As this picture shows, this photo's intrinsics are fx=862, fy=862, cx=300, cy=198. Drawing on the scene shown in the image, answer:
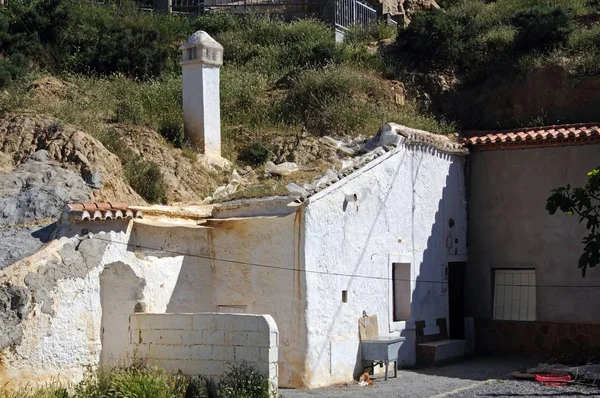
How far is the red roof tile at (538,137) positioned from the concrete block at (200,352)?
8714 mm

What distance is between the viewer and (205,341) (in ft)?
40.7

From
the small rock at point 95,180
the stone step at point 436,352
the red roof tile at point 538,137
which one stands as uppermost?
the red roof tile at point 538,137

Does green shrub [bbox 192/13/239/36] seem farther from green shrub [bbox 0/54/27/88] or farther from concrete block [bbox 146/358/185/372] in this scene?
concrete block [bbox 146/358/185/372]

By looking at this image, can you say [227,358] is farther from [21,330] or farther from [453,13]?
[453,13]

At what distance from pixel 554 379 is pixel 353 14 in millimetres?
16453

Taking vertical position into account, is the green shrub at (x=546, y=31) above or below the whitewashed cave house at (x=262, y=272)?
above

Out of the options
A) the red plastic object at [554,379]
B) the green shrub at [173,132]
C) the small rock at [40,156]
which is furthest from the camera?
the green shrub at [173,132]

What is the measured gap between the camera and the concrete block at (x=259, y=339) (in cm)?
1175

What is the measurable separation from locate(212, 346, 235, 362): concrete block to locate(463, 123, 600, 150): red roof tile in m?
8.69

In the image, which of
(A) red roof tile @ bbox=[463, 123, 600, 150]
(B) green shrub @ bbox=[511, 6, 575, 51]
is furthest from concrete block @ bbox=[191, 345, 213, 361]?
(B) green shrub @ bbox=[511, 6, 575, 51]

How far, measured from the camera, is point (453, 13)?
Answer: 25547 millimetres

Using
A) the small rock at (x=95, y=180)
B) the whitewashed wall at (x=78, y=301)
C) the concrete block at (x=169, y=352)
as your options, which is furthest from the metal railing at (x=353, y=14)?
the concrete block at (x=169, y=352)

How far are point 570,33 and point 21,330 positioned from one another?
53.3 feet

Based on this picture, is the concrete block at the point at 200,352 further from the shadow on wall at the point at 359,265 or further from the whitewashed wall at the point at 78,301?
the shadow on wall at the point at 359,265
